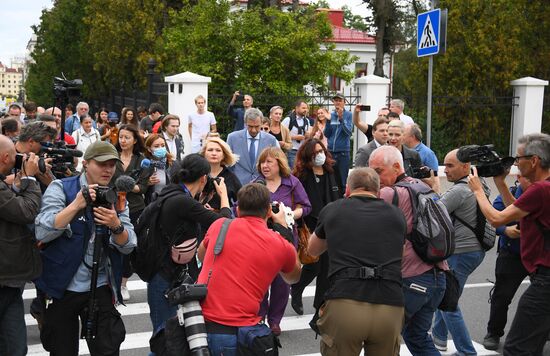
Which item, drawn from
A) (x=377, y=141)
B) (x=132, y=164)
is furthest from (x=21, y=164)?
(x=377, y=141)

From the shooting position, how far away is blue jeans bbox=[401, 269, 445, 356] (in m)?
5.23

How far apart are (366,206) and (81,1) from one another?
3730 centimetres

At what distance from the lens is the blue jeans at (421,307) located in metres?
5.23

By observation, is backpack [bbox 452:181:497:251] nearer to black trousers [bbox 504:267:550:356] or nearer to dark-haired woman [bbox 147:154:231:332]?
black trousers [bbox 504:267:550:356]

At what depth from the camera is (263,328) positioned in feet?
13.9

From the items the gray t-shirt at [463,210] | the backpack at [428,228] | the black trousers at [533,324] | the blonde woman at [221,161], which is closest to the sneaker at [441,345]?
the gray t-shirt at [463,210]

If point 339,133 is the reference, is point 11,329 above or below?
below

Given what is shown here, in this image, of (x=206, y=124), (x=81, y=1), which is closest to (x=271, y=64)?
(x=206, y=124)

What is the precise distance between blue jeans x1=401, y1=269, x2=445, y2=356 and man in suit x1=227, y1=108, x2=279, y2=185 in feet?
14.7

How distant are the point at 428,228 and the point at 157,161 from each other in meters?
4.36

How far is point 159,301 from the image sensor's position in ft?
17.5

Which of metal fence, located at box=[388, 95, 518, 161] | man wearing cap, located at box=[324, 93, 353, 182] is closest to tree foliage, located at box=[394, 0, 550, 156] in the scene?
metal fence, located at box=[388, 95, 518, 161]

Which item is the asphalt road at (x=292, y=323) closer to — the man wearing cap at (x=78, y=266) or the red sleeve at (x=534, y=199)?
the man wearing cap at (x=78, y=266)

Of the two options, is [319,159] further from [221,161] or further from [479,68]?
[479,68]
